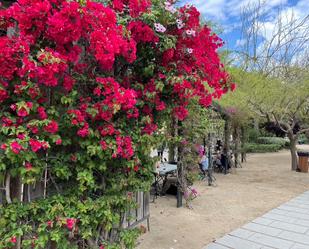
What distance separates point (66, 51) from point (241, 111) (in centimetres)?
971

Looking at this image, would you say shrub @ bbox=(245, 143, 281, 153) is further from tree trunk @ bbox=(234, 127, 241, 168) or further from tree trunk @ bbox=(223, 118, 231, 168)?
tree trunk @ bbox=(223, 118, 231, 168)

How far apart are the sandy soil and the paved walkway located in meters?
0.19

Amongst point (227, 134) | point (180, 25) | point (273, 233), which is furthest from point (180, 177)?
point (227, 134)

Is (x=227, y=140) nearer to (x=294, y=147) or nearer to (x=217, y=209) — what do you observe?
(x=294, y=147)

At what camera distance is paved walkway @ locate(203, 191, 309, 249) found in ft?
13.0

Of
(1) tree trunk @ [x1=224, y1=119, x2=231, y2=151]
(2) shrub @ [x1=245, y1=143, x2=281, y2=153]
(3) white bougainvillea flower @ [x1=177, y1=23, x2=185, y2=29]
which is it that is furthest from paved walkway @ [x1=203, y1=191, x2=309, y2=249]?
(2) shrub @ [x1=245, y1=143, x2=281, y2=153]

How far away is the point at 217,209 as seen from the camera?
228 inches

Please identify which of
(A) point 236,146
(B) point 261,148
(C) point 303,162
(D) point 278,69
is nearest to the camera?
(D) point 278,69

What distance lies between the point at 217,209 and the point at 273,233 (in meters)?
1.47

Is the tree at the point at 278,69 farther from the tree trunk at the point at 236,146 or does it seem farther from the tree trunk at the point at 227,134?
the tree trunk at the point at 236,146

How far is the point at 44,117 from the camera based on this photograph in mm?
2027

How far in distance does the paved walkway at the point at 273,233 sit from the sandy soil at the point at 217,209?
189mm

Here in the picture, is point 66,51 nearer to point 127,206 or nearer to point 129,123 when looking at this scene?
point 129,123

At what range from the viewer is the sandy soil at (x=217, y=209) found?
4.21 metres
